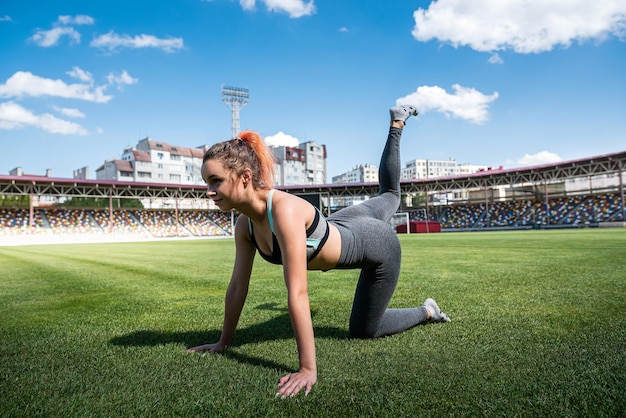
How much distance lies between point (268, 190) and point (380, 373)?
1.14 metres

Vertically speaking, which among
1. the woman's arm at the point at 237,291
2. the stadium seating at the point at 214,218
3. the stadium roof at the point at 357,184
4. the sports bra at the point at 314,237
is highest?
the stadium roof at the point at 357,184

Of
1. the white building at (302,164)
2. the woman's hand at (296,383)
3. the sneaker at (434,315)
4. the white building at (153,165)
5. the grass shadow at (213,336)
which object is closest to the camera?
the woman's hand at (296,383)

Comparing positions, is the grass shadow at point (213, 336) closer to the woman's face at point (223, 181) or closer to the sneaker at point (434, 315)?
the sneaker at point (434, 315)

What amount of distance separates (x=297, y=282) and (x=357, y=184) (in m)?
46.1

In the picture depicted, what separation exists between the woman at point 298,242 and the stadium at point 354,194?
38.3 metres

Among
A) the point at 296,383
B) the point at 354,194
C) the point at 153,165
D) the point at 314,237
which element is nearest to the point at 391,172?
the point at 314,237

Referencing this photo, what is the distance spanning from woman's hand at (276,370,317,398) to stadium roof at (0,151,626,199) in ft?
136

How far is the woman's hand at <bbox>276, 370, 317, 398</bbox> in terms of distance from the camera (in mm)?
1875

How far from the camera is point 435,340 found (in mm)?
2736

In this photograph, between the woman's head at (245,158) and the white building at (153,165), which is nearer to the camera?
the woman's head at (245,158)

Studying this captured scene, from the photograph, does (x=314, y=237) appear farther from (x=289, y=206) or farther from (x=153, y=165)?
(x=153, y=165)

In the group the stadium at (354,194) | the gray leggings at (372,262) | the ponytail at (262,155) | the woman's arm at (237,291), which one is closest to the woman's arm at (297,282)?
the ponytail at (262,155)

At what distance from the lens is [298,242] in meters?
2.06

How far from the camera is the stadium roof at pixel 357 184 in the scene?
3625 cm
